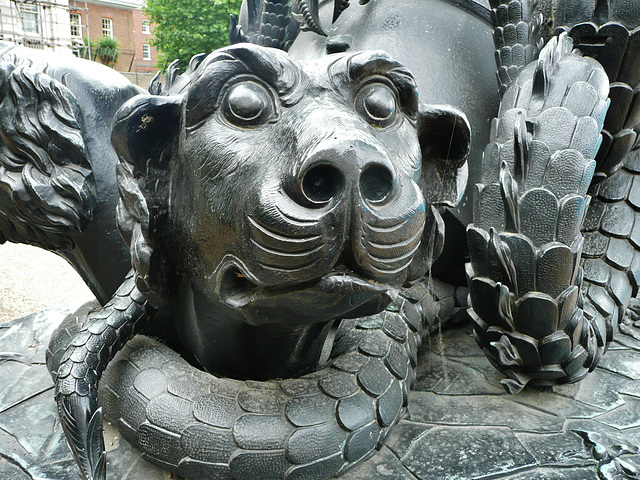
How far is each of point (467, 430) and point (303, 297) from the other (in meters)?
0.66

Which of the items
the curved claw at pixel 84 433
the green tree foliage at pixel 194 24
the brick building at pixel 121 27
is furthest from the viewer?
the brick building at pixel 121 27

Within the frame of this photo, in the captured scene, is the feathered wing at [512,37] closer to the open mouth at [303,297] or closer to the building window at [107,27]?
the open mouth at [303,297]

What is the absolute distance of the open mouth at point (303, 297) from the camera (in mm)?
859

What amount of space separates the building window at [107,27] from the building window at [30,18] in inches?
518

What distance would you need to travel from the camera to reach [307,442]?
3.39ft

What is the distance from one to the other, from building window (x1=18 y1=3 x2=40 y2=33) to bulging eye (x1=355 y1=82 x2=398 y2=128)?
20.2m

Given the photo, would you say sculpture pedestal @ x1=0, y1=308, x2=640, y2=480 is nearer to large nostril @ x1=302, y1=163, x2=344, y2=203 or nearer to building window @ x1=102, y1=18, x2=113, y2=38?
large nostril @ x1=302, y1=163, x2=344, y2=203

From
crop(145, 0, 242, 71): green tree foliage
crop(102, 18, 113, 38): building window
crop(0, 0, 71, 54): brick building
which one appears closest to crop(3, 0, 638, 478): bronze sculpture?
crop(145, 0, 242, 71): green tree foliage

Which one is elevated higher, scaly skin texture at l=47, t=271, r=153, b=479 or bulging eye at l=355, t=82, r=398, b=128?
bulging eye at l=355, t=82, r=398, b=128

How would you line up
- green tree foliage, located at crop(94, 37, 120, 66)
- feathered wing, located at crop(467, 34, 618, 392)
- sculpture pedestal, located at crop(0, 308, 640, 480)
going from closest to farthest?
sculpture pedestal, located at crop(0, 308, 640, 480) < feathered wing, located at crop(467, 34, 618, 392) < green tree foliage, located at crop(94, 37, 120, 66)

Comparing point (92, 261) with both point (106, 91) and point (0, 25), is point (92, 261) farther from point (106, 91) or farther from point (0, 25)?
point (0, 25)

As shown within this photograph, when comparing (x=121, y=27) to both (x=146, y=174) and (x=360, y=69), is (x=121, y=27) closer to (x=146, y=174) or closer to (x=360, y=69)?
(x=146, y=174)

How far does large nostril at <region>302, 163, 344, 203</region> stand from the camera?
0.79 metres

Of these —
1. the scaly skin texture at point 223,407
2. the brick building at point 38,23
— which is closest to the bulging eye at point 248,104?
the scaly skin texture at point 223,407
